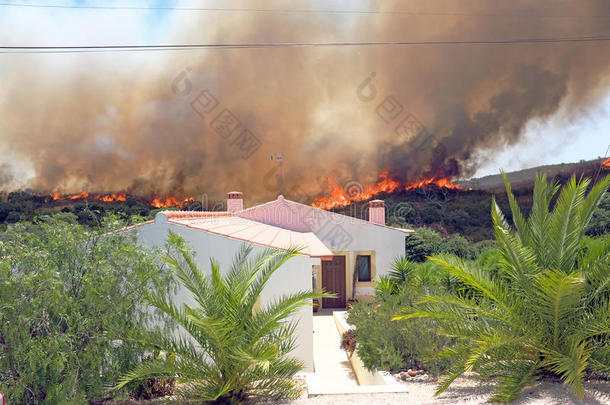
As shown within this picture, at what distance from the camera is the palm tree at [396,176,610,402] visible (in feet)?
22.3

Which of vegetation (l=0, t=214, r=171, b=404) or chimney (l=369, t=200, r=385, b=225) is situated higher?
chimney (l=369, t=200, r=385, b=225)

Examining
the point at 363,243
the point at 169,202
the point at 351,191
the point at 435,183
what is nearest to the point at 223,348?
the point at 363,243

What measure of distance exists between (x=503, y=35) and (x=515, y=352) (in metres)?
45.6

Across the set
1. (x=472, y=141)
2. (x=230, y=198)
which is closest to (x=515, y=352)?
(x=230, y=198)

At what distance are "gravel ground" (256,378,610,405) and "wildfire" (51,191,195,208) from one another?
36.5 meters

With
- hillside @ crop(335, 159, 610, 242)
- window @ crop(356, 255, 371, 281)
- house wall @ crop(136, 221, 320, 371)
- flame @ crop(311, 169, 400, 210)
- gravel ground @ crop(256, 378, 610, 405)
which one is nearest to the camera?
gravel ground @ crop(256, 378, 610, 405)

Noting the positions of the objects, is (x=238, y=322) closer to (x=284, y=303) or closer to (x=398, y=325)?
(x=284, y=303)

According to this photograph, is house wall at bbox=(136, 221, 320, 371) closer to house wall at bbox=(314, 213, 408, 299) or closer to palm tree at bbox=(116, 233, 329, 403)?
palm tree at bbox=(116, 233, 329, 403)

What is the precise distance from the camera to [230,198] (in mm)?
22625

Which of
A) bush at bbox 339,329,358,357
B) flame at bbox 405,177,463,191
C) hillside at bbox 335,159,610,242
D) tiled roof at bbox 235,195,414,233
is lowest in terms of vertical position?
bush at bbox 339,329,358,357

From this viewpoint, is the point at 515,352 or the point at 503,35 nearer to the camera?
the point at 515,352

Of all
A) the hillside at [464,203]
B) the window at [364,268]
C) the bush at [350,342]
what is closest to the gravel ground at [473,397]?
the bush at [350,342]

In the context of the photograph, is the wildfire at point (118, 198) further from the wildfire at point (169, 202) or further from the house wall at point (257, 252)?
the house wall at point (257, 252)

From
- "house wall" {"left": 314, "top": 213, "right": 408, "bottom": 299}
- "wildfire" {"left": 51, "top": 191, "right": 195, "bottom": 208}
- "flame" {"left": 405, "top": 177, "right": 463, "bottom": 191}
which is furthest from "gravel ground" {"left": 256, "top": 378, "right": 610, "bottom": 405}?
"flame" {"left": 405, "top": 177, "right": 463, "bottom": 191}
